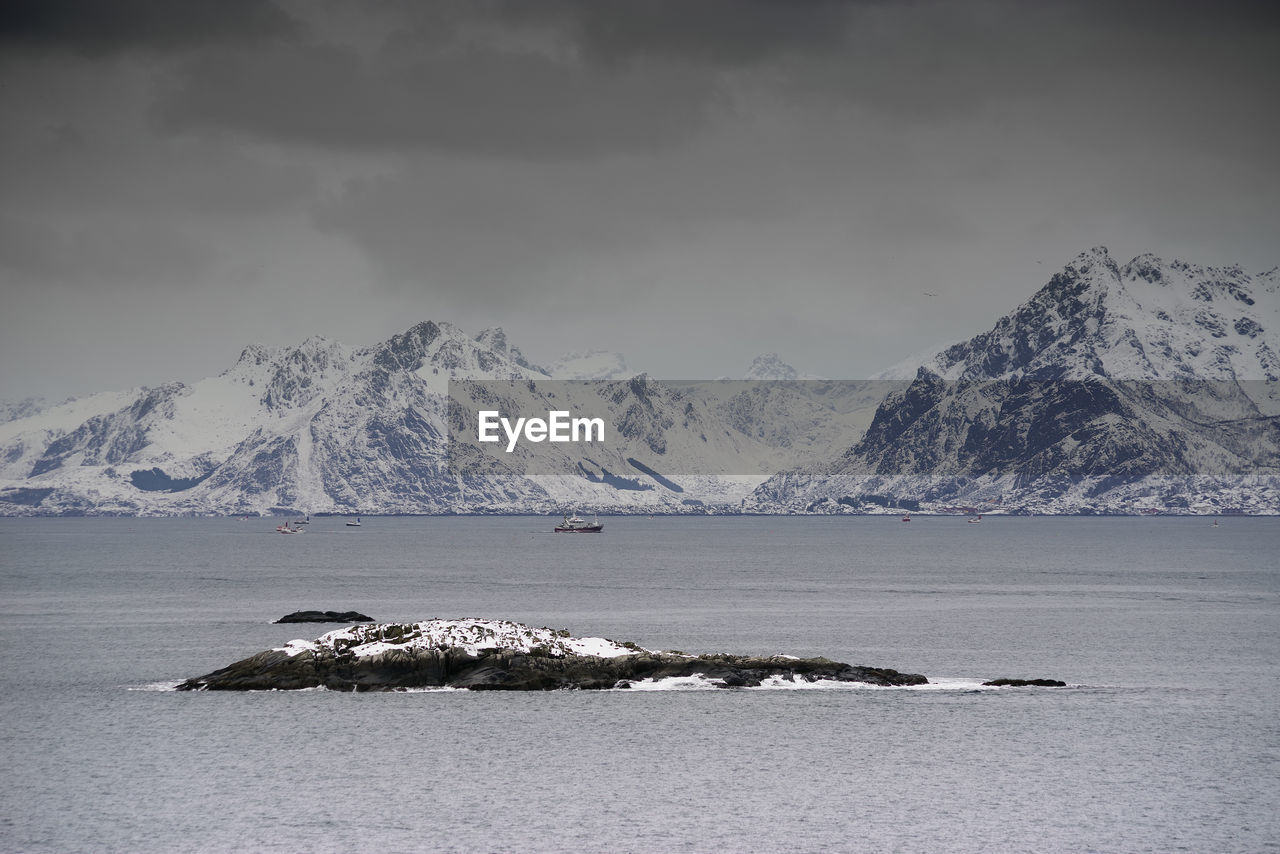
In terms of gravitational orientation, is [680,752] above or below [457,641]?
below

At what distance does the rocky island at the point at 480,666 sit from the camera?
64000 mm

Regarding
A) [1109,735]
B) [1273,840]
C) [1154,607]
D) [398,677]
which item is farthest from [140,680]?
[1154,607]

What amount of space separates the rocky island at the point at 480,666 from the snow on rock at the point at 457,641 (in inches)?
1.9

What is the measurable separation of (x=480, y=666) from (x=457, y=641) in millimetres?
1976

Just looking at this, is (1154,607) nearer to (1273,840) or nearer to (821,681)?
(821,681)

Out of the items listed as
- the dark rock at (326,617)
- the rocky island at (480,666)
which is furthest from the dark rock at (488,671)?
the dark rock at (326,617)

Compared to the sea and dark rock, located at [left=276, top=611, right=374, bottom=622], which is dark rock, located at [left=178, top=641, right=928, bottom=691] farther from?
dark rock, located at [left=276, top=611, right=374, bottom=622]

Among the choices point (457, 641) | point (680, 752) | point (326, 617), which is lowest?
point (680, 752)

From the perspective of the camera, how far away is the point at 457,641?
66.8 metres

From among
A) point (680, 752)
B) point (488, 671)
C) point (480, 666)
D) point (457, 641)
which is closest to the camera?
point (680, 752)

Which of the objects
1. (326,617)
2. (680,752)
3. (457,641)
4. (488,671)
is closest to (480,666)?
(488,671)

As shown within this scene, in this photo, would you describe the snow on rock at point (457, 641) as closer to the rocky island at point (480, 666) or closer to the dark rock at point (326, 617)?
the rocky island at point (480, 666)

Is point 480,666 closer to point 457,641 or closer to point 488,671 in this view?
point 488,671

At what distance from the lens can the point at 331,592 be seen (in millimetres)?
140250
